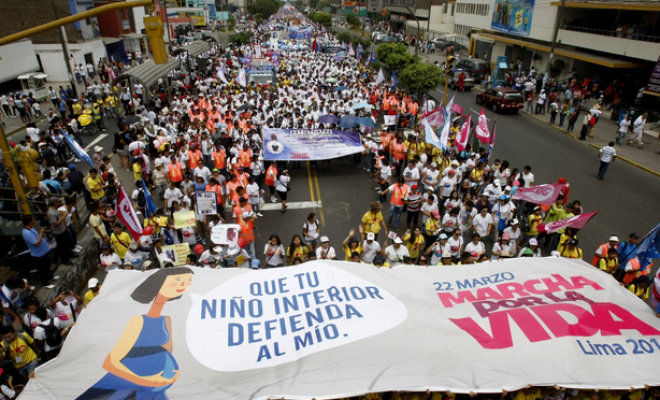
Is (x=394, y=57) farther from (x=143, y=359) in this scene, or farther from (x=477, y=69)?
(x=143, y=359)

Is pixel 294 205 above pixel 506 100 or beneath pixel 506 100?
beneath

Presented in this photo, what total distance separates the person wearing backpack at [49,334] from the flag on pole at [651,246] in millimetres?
9731

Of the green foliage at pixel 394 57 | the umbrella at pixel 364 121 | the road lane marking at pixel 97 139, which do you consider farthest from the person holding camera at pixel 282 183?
the green foliage at pixel 394 57

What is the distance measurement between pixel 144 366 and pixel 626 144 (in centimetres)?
2222

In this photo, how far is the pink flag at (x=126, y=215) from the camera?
8602 mm

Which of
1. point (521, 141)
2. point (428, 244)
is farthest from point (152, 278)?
point (521, 141)

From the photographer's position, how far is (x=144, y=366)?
484 cm

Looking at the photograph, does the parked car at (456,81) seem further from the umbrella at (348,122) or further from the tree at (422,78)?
the umbrella at (348,122)

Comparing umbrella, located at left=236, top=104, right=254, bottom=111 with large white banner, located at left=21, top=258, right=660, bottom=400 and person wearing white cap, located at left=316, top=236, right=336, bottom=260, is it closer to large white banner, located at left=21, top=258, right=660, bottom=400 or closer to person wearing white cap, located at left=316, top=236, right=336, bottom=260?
person wearing white cap, located at left=316, top=236, right=336, bottom=260

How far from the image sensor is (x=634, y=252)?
8.00m

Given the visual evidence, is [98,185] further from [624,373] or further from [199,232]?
[624,373]

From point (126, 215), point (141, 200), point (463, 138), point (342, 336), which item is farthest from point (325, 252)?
point (463, 138)

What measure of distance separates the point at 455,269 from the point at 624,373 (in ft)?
8.14

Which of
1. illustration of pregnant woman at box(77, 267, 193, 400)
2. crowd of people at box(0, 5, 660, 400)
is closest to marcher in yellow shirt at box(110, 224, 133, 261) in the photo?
crowd of people at box(0, 5, 660, 400)
